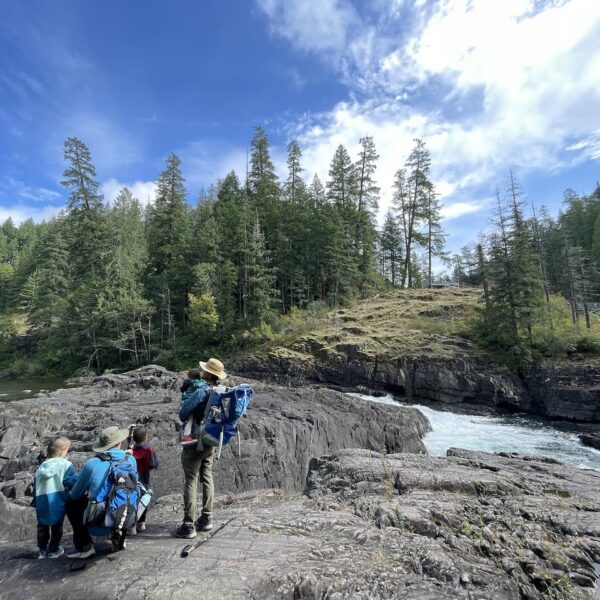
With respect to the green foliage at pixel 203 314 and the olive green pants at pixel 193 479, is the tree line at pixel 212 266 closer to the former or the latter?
the green foliage at pixel 203 314

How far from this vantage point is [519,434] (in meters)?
19.5

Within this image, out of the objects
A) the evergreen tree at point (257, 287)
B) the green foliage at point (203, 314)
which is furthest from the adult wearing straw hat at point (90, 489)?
the green foliage at point (203, 314)

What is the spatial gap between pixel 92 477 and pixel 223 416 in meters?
1.61

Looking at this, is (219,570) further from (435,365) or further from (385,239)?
(385,239)

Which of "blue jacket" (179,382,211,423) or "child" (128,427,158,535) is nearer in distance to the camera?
"blue jacket" (179,382,211,423)

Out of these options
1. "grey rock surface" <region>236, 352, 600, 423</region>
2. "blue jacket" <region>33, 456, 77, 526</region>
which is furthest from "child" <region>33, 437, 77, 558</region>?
"grey rock surface" <region>236, 352, 600, 423</region>

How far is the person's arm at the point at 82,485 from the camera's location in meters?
4.31

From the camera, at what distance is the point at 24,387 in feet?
100.0

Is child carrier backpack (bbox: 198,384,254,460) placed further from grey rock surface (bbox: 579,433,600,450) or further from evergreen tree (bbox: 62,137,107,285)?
evergreen tree (bbox: 62,137,107,285)

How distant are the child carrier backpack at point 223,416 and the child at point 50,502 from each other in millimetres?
1674

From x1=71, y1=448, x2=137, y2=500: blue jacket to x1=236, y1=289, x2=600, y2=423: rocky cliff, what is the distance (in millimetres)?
25396

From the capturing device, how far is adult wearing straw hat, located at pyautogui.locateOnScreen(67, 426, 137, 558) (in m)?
4.20

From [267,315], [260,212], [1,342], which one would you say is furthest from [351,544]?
[1,342]

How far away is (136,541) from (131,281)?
1481 inches
